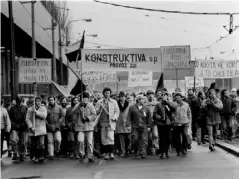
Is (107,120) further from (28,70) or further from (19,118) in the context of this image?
(28,70)

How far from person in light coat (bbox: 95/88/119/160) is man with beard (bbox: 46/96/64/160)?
107 centimetres

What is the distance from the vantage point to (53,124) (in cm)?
1286

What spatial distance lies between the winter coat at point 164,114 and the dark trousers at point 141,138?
41 cm

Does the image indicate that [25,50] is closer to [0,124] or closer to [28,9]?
[28,9]

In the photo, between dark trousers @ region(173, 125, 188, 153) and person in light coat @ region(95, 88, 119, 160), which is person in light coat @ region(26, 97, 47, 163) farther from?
dark trousers @ region(173, 125, 188, 153)

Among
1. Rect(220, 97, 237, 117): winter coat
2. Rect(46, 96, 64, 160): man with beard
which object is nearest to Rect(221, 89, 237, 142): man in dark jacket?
Rect(220, 97, 237, 117): winter coat

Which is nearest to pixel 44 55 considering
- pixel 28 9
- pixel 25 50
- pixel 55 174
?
pixel 25 50

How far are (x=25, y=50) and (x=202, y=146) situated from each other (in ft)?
87.4

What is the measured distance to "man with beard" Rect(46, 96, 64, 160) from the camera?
1277 cm

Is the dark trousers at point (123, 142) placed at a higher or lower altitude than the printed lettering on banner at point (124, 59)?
lower

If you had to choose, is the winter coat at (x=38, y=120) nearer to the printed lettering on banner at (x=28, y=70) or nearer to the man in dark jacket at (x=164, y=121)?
the man in dark jacket at (x=164, y=121)

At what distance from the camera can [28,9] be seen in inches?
1383

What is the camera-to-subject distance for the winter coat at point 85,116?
12.2 metres

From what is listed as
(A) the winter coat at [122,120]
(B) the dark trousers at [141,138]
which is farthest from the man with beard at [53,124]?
(B) the dark trousers at [141,138]
